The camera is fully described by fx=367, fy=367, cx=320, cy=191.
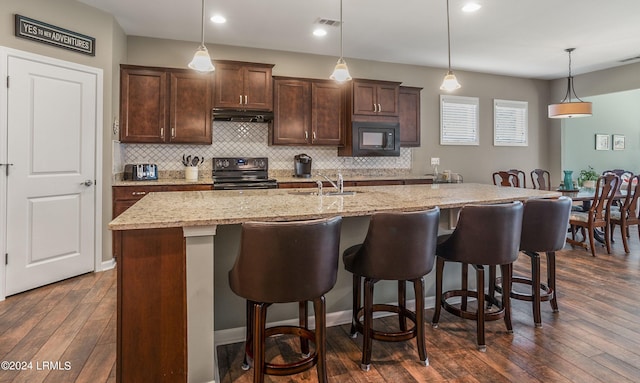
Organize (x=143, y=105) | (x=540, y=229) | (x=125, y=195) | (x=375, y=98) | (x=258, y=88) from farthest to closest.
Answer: (x=375, y=98) < (x=258, y=88) < (x=143, y=105) < (x=125, y=195) < (x=540, y=229)

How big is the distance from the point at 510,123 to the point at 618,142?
307 centimetres

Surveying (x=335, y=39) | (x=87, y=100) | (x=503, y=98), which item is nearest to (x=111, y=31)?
(x=87, y=100)

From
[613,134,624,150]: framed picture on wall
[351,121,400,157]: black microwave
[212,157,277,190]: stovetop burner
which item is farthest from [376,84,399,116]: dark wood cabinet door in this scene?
[613,134,624,150]: framed picture on wall

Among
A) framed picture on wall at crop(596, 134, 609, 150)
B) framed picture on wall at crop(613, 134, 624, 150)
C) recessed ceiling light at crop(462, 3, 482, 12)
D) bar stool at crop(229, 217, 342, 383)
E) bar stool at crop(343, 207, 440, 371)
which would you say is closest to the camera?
bar stool at crop(229, 217, 342, 383)

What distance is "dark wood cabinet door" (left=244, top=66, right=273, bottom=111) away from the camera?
4609 millimetres

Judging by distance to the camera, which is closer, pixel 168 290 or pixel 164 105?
pixel 168 290

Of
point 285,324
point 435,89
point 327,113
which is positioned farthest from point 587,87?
point 285,324

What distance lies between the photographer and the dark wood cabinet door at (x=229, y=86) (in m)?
4.50

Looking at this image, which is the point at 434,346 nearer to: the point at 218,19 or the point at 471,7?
the point at 471,7

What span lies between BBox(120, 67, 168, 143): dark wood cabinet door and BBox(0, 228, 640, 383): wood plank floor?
190 cm

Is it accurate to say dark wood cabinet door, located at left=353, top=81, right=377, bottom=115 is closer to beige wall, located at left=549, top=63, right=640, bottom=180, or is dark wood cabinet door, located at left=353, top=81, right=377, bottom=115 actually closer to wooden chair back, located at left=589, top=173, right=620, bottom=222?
wooden chair back, located at left=589, top=173, right=620, bottom=222

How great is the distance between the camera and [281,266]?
1603 mm

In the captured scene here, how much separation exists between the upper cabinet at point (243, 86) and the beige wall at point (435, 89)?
48 centimetres

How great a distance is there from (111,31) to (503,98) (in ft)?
20.3
